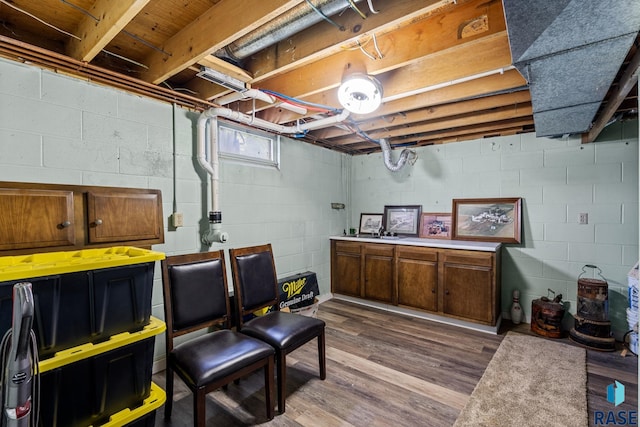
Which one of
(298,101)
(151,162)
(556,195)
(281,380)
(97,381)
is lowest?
(281,380)

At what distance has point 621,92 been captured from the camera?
72.1 inches

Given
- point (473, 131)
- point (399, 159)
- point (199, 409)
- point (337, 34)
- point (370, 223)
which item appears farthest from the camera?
point (370, 223)

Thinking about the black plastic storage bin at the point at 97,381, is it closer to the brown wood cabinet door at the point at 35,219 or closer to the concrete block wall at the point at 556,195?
the brown wood cabinet door at the point at 35,219

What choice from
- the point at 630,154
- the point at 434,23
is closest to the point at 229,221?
the point at 434,23

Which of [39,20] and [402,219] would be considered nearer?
[39,20]

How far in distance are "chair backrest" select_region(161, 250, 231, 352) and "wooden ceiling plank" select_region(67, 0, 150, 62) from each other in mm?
1261

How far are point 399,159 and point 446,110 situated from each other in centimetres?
131

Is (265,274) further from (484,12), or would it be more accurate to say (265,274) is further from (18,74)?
(484,12)

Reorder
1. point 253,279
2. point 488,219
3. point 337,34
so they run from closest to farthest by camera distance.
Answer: point 337,34 → point 253,279 → point 488,219

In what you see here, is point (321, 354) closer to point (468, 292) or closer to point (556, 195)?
point (468, 292)

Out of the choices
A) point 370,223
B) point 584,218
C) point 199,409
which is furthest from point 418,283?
point 199,409

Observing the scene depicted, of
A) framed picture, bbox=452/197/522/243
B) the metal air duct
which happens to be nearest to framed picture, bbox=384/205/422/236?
framed picture, bbox=452/197/522/243

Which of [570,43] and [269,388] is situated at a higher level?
[570,43]

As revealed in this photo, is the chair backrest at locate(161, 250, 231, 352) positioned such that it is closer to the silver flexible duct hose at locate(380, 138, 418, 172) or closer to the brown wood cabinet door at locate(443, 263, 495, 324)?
the brown wood cabinet door at locate(443, 263, 495, 324)
